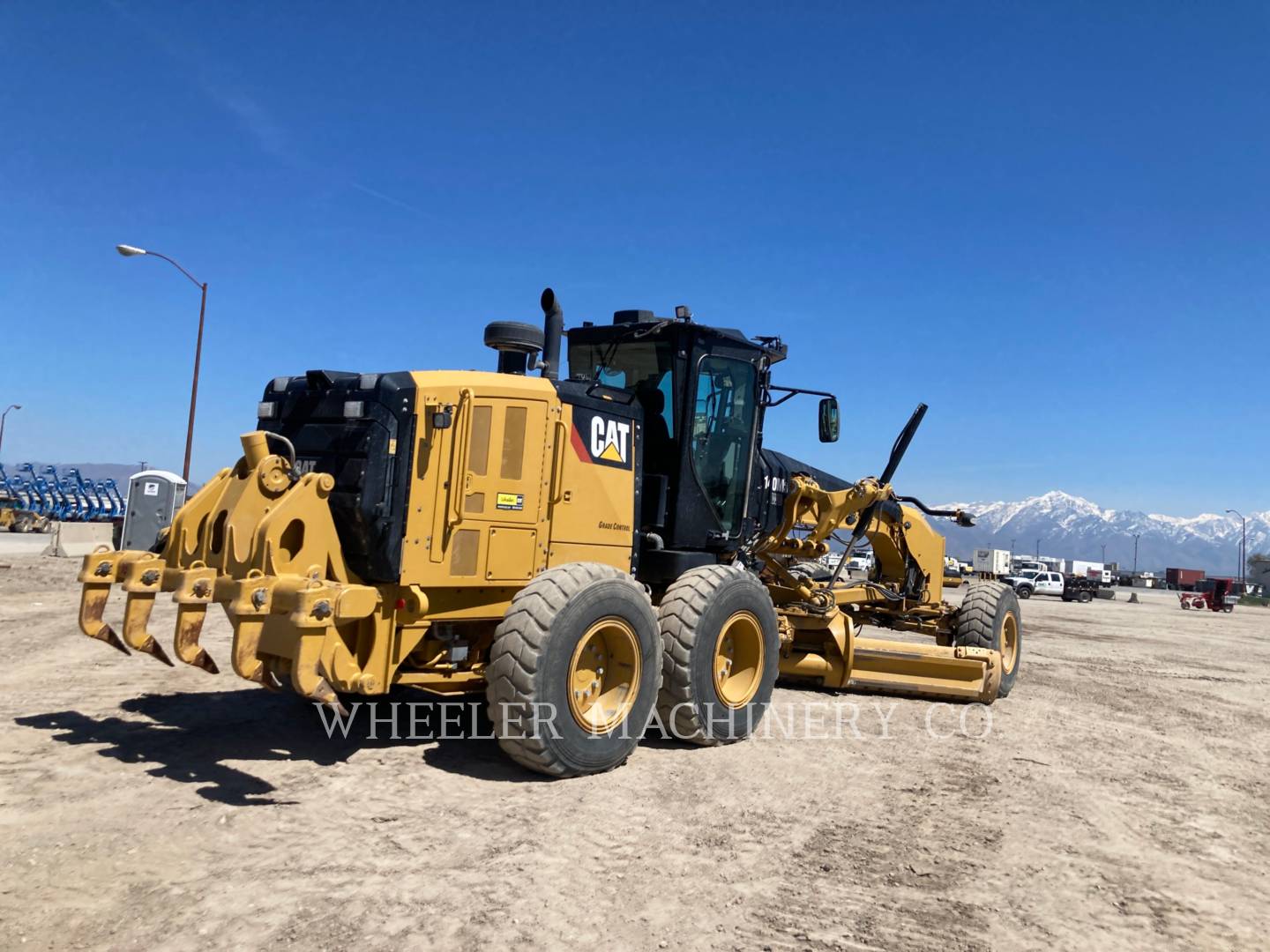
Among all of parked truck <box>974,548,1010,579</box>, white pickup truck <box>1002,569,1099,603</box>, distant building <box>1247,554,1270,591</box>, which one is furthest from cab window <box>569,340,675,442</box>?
distant building <box>1247,554,1270,591</box>

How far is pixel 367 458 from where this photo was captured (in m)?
5.43

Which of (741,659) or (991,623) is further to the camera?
(991,623)

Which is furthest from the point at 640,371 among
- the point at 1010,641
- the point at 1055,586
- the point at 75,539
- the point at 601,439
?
the point at 1055,586

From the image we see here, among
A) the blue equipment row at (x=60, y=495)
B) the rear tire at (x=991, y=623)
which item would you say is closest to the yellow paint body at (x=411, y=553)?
the rear tire at (x=991, y=623)

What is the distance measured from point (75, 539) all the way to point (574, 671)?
26144 millimetres

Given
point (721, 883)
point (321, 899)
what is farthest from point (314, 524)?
point (721, 883)

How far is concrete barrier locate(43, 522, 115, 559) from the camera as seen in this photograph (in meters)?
23.6

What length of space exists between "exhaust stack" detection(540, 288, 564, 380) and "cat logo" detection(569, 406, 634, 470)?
51 centimetres

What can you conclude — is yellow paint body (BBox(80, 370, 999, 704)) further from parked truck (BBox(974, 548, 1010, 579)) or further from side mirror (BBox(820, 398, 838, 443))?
parked truck (BBox(974, 548, 1010, 579))

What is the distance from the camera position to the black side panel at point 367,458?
5.39 meters

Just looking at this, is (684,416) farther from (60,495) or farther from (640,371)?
(60,495)

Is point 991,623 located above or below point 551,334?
below

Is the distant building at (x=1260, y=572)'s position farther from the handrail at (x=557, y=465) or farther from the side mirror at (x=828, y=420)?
the handrail at (x=557, y=465)

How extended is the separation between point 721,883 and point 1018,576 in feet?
159
